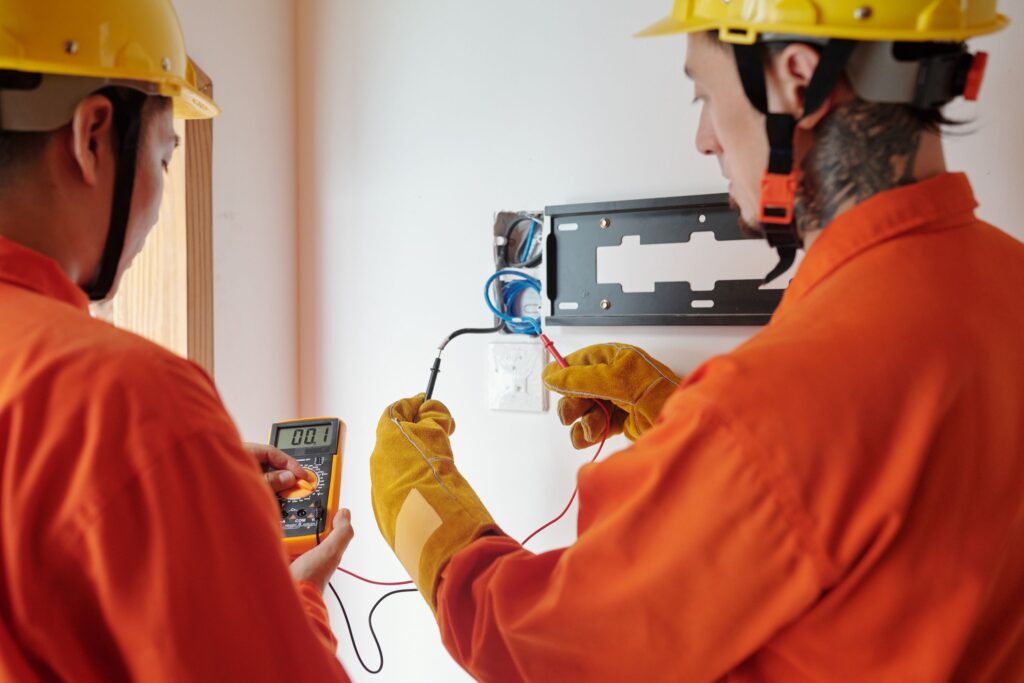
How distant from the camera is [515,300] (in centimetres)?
138

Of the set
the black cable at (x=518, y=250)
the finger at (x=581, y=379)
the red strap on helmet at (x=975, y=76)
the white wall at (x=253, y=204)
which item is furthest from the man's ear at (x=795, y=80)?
the white wall at (x=253, y=204)

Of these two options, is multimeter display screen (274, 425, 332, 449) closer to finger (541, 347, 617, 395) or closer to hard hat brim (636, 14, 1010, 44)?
finger (541, 347, 617, 395)

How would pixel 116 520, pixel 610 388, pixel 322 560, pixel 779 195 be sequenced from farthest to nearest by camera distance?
pixel 610 388, pixel 322 560, pixel 779 195, pixel 116 520

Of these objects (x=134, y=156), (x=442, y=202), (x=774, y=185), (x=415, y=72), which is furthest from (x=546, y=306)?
(x=134, y=156)

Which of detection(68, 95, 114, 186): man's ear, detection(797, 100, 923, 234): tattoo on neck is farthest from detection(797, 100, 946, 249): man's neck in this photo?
detection(68, 95, 114, 186): man's ear

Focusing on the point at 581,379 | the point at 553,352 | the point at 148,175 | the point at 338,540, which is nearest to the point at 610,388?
the point at 581,379

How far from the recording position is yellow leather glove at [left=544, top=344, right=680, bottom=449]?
1170 millimetres

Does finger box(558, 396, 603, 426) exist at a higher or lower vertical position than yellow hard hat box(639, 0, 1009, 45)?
lower

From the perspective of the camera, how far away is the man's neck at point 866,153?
69 centimetres

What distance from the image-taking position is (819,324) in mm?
630

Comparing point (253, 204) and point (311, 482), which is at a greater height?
point (253, 204)

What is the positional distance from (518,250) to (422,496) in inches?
20.5

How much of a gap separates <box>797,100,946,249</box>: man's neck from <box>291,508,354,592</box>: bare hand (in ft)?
2.22

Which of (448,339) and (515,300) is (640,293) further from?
(448,339)
